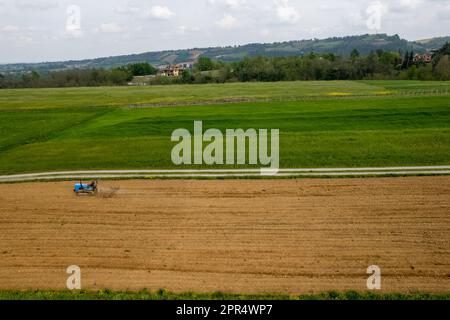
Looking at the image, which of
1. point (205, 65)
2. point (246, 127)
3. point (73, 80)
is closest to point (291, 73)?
point (205, 65)

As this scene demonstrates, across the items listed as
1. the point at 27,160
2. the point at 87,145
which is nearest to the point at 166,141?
the point at 87,145

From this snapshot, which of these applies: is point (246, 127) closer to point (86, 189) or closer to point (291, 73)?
point (86, 189)

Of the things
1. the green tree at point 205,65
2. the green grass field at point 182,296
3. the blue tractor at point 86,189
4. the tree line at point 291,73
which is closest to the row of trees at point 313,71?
the tree line at point 291,73

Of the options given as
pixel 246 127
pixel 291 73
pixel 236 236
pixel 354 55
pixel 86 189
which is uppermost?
pixel 354 55

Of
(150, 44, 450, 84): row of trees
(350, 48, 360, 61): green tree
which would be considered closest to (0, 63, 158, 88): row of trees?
(150, 44, 450, 84): row of trees

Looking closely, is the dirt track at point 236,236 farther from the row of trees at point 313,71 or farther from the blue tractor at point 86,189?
the row of trees at point 313,71
